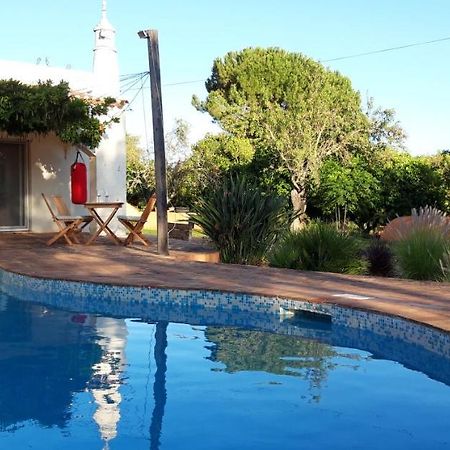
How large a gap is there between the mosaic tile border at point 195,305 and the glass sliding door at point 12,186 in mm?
5992

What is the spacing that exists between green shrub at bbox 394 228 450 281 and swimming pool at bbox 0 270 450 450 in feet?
8.59

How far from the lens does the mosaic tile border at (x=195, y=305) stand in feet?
19.0

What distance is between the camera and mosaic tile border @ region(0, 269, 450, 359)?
19.0 ft

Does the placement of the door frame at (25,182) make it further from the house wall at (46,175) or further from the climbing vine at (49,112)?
the climbing vine at (49,112)

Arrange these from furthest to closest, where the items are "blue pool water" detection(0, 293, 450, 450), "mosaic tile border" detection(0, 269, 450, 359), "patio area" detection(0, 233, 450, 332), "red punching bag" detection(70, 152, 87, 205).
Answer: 1. "red punching bag" detection(70, 152, 87, 205)
2. "patio area" detection(0, 233, 450, 332)
3. "mosaic tile border" detection(0, 269, 450, 359)
4. "blue pool water" detection(0, 293, 450, 450)

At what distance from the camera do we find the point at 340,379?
465 centimetres

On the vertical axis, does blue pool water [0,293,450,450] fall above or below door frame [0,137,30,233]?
below

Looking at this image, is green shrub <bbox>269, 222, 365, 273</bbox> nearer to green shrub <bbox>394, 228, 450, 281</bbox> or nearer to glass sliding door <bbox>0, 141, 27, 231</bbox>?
green shrub <bbox>394, 228, 450, 281</bbox>

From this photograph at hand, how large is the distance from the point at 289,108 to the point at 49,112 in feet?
56.2

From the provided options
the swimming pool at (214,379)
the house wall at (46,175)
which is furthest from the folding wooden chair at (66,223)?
the swimming pool at (214,379)

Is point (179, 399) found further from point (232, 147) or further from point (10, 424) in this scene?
point (232, 147)

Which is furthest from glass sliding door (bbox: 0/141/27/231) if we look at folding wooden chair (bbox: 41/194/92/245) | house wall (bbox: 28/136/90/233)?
folding wooden chair (bbox: 41/194/92/245)

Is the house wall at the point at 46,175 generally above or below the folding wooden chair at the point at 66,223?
above

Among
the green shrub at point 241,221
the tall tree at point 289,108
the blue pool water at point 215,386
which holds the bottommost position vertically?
the blue pool water at point 215,386
